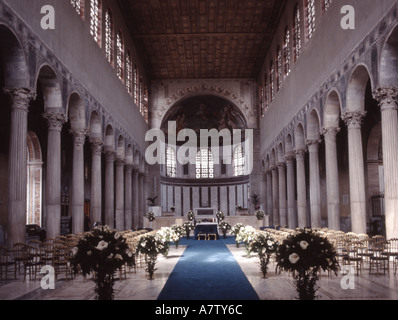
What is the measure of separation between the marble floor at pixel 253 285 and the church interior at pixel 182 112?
0.06 meters

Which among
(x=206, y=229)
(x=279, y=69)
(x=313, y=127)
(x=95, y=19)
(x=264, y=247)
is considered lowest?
(x=206, y=229)

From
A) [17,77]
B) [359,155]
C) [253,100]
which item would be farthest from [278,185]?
[17,77]

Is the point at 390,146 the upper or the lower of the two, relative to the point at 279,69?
lower

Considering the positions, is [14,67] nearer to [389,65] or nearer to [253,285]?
[253,285]

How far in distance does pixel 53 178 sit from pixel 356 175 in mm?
11731

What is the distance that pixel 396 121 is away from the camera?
13781 mm

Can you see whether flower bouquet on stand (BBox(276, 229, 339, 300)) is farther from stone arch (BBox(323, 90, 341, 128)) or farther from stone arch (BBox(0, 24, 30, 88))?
stone arch (BBox(323, 90, 341, 128))

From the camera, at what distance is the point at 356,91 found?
17.1 m

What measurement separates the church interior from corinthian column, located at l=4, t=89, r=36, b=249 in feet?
0.11

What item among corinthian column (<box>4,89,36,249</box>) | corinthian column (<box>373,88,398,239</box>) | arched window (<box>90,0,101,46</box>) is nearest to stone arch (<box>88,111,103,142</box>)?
arched window (<box>90,0,101,46</box>)

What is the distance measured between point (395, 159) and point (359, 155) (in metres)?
3.64

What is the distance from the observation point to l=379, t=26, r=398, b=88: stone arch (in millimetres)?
13578

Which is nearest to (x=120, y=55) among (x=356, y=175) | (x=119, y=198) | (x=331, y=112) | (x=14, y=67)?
(x=119, y=198)

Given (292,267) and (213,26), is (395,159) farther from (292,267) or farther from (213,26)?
(213,26)
